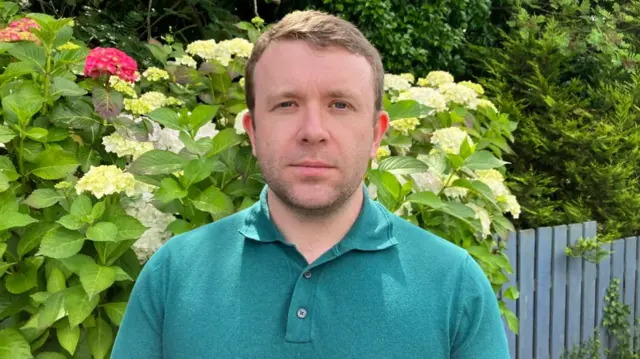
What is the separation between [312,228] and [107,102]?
3.95ft

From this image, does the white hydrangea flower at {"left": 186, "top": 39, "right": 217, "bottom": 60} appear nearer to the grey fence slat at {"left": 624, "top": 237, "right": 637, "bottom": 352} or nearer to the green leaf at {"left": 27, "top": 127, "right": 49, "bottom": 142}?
the green leaf at {"left": 27, "top": 127, "right": 49, "bottom": 142}

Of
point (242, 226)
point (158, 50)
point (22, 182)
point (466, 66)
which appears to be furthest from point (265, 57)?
point (466, 66)

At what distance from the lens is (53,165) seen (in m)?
2.09

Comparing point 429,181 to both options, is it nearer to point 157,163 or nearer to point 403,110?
point 403,110

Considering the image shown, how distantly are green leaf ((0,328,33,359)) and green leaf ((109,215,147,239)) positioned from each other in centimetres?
37

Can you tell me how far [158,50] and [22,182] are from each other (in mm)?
1001

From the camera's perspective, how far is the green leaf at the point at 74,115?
7.47 feet

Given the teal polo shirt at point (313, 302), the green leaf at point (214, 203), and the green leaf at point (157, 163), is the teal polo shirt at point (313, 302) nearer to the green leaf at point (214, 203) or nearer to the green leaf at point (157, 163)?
the green leaf at point (214, 203)

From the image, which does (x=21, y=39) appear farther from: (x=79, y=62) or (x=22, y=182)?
(x=22, y=182)

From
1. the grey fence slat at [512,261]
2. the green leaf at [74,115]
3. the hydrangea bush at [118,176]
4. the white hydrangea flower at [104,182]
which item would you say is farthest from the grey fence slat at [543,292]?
the white hydrangea flower at [104,182]

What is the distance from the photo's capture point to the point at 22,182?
7.07ft

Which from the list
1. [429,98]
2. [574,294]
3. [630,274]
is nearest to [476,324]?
[429,98]

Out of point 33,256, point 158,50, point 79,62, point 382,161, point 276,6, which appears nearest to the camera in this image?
point 33,256

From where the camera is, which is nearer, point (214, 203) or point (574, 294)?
point (214, 203)
